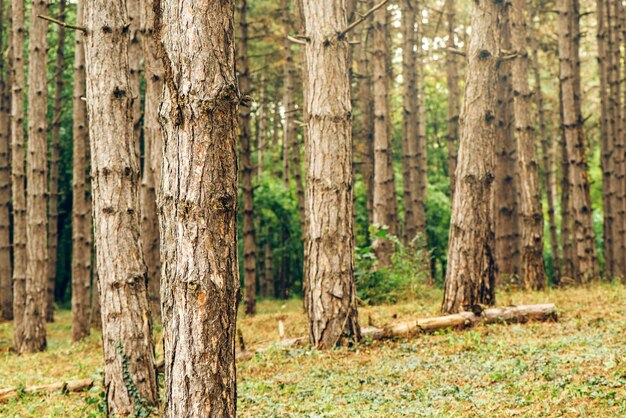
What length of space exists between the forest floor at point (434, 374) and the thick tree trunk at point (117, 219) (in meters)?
0.52

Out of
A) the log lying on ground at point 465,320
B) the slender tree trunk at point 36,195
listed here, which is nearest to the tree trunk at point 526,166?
the log lying on ground at point 465,320

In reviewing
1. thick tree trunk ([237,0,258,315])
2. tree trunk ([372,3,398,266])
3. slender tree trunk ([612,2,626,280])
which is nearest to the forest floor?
thick tree trunk ([237,0,258,315])

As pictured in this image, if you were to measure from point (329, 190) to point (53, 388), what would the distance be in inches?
160

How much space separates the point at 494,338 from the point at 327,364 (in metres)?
2.26

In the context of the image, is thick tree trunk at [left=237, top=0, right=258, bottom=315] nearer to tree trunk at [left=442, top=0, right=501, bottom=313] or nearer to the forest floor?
the forest floor

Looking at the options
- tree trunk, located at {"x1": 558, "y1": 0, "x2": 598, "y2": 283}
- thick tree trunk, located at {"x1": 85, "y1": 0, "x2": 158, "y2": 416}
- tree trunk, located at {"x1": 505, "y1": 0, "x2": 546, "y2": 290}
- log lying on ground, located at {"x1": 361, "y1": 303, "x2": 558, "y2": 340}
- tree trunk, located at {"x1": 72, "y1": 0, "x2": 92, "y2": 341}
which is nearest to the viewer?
thick tree trunk, located at {"x1": 85, "y1": 0, "x2": 158, "y2": 416}

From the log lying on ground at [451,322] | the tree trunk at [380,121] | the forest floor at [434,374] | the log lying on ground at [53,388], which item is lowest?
the log lying on ground at [53,388]

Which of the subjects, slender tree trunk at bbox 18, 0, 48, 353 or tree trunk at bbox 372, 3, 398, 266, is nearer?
slender tree trunk at bbox 18, 0, 48, 353

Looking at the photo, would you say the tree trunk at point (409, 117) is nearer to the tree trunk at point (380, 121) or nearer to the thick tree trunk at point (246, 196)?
the tree trunk at point (380, 121)

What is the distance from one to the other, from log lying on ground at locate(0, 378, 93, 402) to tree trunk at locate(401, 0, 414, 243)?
11846 millimetres

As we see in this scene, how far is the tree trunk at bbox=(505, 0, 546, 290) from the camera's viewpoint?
1311 cm

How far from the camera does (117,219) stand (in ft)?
20.5

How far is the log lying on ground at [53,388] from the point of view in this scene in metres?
7.69

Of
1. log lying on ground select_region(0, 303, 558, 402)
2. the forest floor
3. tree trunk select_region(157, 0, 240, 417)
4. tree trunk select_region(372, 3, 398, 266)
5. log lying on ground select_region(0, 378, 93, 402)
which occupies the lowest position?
log lying on ground select_region(0, 378, 93, 402)
